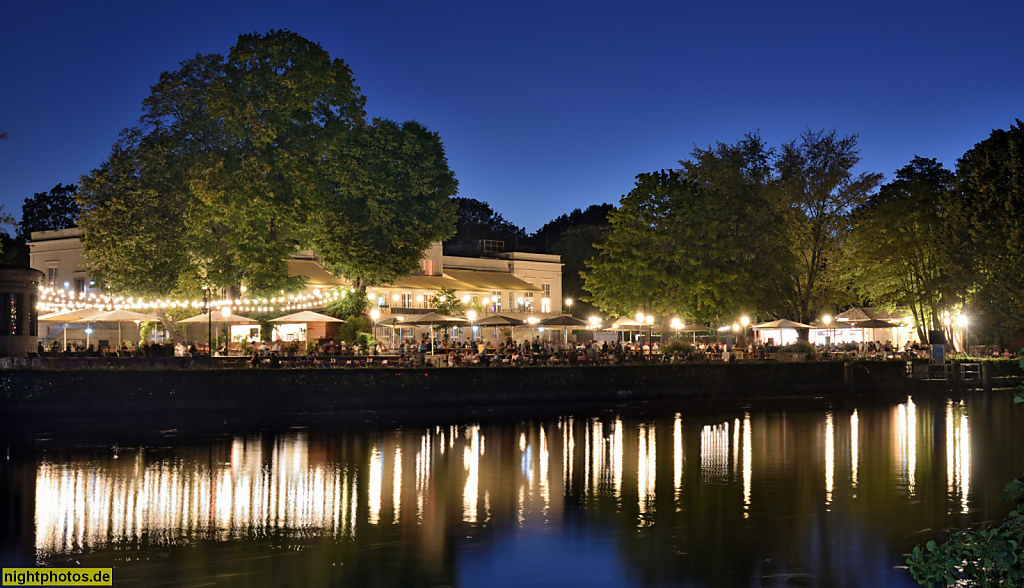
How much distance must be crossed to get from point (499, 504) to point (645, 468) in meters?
5.01

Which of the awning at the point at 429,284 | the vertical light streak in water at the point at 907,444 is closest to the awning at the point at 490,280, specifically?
the awning at the point at 429,284

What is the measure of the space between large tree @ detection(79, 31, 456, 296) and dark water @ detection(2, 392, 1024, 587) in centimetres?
1563

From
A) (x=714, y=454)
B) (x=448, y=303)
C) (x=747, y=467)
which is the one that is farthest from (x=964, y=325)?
(x=747, y=467)

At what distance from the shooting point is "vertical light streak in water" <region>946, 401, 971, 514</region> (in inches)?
650

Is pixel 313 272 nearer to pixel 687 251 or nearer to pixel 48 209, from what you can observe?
pixel 687 251

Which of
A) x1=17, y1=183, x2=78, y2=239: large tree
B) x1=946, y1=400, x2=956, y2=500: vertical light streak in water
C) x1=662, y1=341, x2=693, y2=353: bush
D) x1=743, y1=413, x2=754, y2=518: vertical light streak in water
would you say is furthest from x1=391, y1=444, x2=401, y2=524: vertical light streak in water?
x1=17, y1=183, x2=78, y2=239: large tree

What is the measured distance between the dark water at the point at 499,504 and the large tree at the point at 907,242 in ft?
88.4

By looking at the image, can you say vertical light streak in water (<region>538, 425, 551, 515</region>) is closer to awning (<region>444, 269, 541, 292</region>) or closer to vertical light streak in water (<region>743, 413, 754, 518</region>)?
vertical light streak in water (<region>743, 413, 754, 518</region>)

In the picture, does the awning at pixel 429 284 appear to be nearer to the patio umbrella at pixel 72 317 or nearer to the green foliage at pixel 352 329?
the green foliage at pixel 352 329

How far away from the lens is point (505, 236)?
109 meters

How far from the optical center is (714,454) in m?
21.7

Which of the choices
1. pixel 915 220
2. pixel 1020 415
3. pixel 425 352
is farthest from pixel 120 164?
pixel 915 220

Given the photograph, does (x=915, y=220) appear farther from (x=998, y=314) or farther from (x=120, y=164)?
(x=120, y=164)

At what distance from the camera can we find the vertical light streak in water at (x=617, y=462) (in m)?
16.9
